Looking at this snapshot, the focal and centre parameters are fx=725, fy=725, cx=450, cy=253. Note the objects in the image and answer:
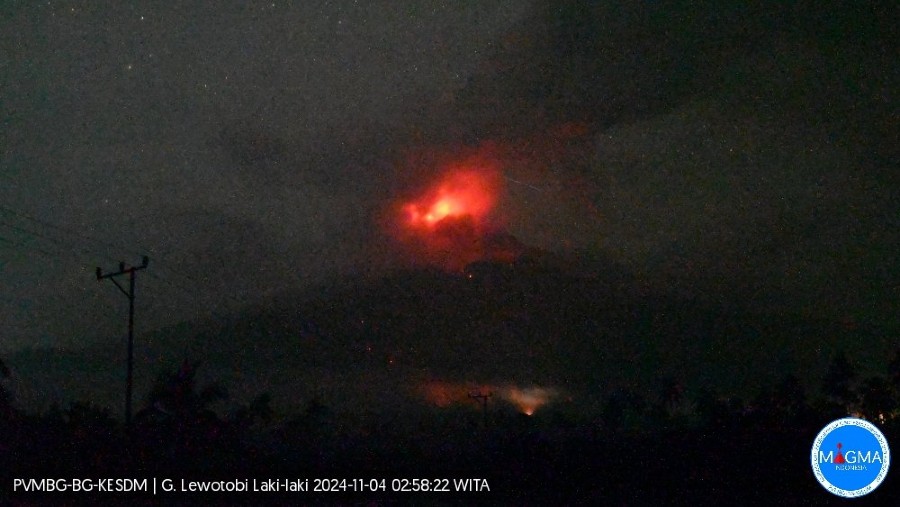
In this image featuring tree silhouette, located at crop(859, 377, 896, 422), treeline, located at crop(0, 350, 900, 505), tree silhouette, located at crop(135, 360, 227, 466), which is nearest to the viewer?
treeline, located at crop(0, 350, 900, 505)

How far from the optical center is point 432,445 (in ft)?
144

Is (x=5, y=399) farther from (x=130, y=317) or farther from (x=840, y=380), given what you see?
(x=840, y=380)

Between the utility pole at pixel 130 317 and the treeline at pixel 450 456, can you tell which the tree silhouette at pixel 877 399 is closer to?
the treeline at pixel 450 456

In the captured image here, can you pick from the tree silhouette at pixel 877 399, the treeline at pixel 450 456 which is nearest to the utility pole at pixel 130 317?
the treeline at pixel 450 456

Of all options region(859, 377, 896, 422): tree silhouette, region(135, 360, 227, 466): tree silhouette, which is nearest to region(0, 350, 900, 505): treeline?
region(135, 360, 227, 466): tree silhouette

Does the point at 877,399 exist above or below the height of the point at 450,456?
above

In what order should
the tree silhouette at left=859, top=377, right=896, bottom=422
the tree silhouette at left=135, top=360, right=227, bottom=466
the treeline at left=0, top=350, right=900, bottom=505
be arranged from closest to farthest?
1. the treeline at left=0, top=350, right=900, bottom=505
2. the tree silhouette at left=135, top=360, right=227, bottom=466
3. the tree silhouette at left=859, top=377, right=896, bottom=422

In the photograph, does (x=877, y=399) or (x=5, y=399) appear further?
(x=877, y=399)

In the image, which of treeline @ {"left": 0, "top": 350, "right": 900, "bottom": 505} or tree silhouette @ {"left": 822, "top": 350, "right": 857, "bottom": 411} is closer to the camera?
treeline @ {"left": 0, "top": 350, "right": 900, "bottom": 505}

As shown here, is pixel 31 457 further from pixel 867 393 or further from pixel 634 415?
pixel 634 415

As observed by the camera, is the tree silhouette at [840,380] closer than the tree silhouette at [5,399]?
No

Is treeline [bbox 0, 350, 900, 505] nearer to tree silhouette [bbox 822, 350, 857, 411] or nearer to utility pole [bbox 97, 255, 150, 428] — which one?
utility pole [bbox 97, 255, 150, 428]

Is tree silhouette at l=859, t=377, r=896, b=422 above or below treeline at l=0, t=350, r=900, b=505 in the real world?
above

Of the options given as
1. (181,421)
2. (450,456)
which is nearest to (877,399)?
(450,456)
